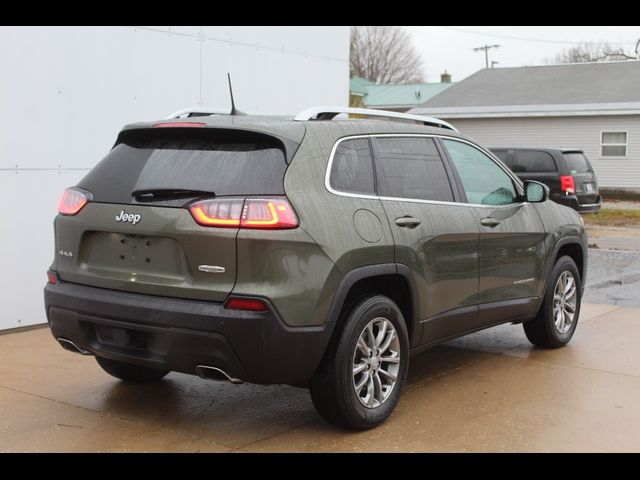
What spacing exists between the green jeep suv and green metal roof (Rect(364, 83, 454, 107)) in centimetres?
4752

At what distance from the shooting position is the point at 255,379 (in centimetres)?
424

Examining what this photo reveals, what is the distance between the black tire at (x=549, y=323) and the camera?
21.9ft

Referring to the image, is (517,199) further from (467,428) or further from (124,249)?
(124,249)

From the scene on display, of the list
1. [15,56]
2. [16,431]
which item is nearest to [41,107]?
[15,56]

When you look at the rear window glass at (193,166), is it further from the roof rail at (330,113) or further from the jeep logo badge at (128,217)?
the roof rail at (330,113)

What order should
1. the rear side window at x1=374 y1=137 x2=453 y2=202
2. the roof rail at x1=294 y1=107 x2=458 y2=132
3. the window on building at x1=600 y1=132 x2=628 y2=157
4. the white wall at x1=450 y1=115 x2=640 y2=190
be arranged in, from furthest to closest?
the window on building at x1=600 y1=132 x2=628 y2=157
the white wall at x1=450 y1=115 x2=640 y2=190
the rear side window at x1=374 y1=137 x2=453 y2=202
the roof rail at x1=294 y1=107 x2=458 y2=132

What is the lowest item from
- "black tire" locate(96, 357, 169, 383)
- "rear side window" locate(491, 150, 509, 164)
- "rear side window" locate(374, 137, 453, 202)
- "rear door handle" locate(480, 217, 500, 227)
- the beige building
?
"black tire" locate(96, 357, 169, 383)

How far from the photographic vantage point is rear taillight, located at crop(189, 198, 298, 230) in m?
4.19

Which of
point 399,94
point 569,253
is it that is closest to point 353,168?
point 569,253

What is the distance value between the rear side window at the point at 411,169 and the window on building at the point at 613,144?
24.4 m

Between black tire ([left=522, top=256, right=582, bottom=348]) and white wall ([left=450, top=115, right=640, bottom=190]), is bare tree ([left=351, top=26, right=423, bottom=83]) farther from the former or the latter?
black tire ([left=522, top=256, right=582, bottom=348])

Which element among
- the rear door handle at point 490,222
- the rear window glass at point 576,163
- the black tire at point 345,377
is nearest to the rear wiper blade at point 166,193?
the black tire at point 345,377

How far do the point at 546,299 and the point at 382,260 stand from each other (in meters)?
2.45

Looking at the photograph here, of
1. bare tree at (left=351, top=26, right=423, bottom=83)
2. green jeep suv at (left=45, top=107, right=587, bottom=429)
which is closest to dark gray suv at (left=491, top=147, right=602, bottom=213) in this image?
green jeep suv at (left=45, top=107, right=587, bottom=429)
